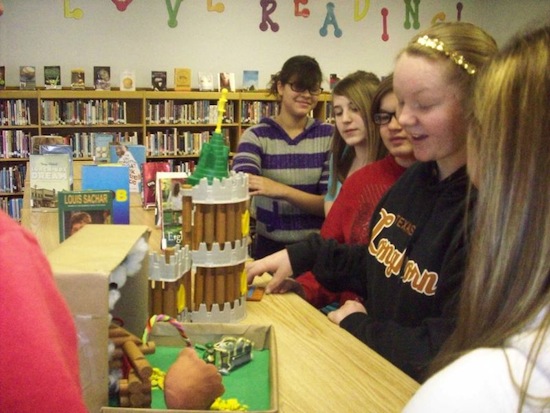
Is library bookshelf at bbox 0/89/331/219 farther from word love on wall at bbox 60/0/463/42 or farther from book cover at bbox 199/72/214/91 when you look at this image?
word love on wall at bbox 60/0/463/42

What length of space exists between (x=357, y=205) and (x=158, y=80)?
5169 mm

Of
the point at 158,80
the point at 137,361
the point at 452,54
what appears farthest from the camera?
the point at 158,80

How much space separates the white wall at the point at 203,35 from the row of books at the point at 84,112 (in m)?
0.37

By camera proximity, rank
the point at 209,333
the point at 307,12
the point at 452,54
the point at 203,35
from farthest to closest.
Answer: the point at 307,12, the point at 203,35, the point at 452,54, the point at 209,333

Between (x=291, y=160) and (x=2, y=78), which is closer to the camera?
(x=291, y=160)

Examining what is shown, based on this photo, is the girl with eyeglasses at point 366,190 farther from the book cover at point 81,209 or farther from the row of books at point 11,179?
the row of books at point 11,179

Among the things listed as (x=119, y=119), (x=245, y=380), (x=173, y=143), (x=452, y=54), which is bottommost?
(x=245, y=380)

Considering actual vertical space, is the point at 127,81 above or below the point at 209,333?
above

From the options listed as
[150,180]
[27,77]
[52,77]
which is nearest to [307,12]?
[52,77]

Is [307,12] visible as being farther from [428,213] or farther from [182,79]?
[428,213]

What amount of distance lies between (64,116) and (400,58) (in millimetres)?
5689

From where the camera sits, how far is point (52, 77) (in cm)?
652

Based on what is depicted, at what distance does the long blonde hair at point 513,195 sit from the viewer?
30.4 inches

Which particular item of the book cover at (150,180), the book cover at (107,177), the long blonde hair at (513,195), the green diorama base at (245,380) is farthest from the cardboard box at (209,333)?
the book cover at (150,180)
